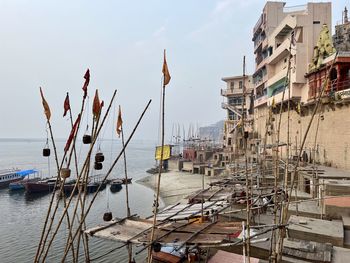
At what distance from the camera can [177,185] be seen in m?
39.7

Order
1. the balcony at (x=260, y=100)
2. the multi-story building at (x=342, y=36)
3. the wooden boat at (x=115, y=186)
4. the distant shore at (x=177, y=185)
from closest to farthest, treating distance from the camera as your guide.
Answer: the multi-story building at (x=342, y=36)
the distant shore at (x=177, y=185)
the balcony at (x=260, y=100)
the wooden boat at (x=115, y=186)

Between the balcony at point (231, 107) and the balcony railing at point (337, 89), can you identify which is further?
the balcony at point (231, 107)

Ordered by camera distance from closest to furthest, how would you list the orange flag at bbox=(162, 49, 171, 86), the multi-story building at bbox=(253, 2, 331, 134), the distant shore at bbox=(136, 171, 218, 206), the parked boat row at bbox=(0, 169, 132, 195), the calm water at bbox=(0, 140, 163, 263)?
the orange flag at bbox=(162, 49, 171, 86) → the calm water at bbox=(0, 140, 163, 263) → the multi-story building at bbox=(253, 2, 331, 134) → the distant shore at bbox=(136, 171, 218, 206) → the parked boat row at bbox=(0, 169, 132, 195)

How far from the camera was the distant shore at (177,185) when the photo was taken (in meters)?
33.9

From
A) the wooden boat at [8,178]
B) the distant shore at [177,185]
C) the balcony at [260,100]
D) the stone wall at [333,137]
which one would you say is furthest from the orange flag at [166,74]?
the wooden boat at [8,178]

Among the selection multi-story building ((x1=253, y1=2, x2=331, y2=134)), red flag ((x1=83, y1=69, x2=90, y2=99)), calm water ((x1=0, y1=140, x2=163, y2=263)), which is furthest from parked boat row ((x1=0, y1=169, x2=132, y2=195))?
red flag ((x1=83, y1=69, x2=90, y2=99))

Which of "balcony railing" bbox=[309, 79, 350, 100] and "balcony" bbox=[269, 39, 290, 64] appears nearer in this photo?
"balcony railing" bbox=[309, 79, 350, 100]

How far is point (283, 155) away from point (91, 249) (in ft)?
66.5

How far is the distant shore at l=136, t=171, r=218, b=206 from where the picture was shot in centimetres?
3388

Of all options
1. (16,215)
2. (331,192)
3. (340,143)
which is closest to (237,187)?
(331,192)

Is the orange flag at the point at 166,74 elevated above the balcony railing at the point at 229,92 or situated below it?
below

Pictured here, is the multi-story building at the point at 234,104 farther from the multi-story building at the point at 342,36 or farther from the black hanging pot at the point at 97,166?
the black hanging pot at the point at 97,166

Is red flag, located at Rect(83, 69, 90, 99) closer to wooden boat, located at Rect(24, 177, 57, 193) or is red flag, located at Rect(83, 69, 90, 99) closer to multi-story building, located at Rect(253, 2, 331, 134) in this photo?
multi-story building, located at Rect(253, 2, 331, 134)

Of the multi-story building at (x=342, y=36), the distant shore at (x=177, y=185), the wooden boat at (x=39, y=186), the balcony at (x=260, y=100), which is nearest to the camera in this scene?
the multi-story building at (x=342, y=36)
